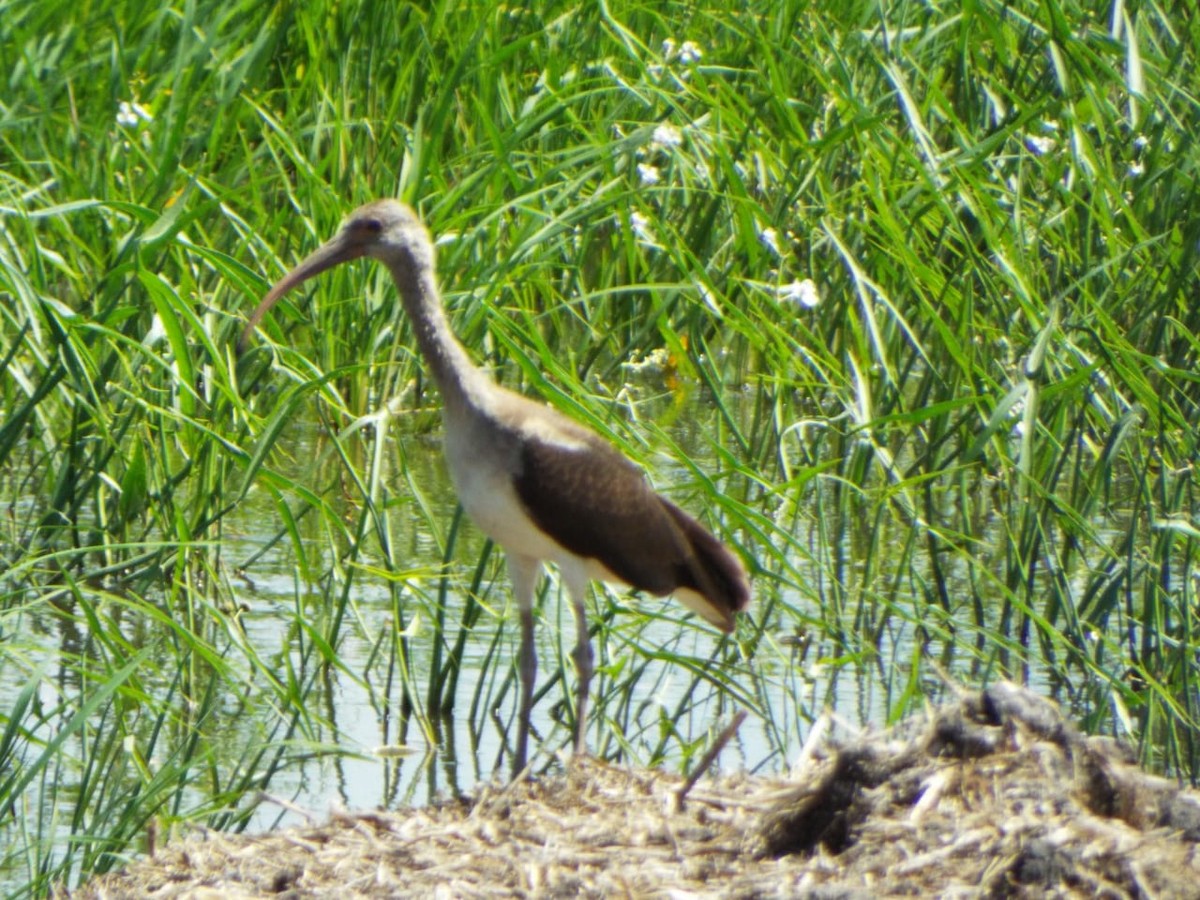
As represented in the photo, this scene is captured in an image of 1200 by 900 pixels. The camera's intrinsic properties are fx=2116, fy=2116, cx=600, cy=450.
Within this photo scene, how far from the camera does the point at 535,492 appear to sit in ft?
16.4

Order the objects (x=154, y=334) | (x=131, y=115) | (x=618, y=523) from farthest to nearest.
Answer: (x=131, y=115) < (x=154, y=334) < (x=618, y=523)

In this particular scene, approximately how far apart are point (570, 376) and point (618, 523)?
44 centimetres

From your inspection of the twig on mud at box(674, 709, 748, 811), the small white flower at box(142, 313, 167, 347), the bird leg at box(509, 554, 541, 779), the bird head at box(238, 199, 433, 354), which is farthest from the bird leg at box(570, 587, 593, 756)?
the small white flower at box(142, 313, 167, 347)

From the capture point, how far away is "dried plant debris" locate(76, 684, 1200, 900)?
3.76 m

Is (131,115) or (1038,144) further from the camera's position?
(131,115)

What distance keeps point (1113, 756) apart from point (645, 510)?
147 cm

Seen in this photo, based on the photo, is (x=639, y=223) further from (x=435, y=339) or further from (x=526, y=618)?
(x=526, y=618)

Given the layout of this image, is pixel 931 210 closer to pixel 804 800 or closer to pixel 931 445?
pixel 931 445

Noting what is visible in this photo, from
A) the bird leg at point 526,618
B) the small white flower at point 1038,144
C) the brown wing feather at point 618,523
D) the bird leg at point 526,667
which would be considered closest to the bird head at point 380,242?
the brown wing feather at point 618,523

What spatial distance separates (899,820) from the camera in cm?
395

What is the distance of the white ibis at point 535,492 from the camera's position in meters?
5.04

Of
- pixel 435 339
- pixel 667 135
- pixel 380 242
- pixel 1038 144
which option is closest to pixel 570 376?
pixel 435 339

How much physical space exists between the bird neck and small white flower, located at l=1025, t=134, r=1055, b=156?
7.29 ft

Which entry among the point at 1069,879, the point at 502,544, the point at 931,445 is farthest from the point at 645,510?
the point at 1069,879
